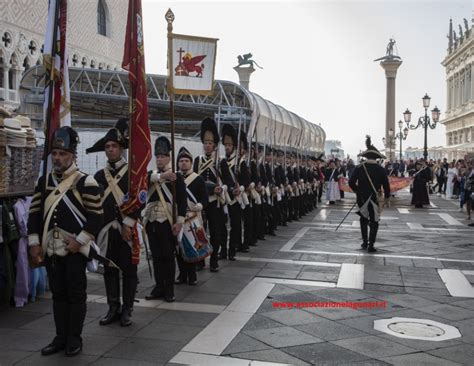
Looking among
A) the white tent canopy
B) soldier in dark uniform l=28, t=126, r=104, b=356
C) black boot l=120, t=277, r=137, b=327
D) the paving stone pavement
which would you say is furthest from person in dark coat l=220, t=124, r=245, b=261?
soldier in dark uniform l=28, t=126, r=104, b=356

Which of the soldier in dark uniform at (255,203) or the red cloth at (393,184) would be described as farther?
the red cloth at (393,184)

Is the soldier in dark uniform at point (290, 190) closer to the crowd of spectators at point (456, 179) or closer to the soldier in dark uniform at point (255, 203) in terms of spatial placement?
the soldier in dark uniform at point (255, 203)

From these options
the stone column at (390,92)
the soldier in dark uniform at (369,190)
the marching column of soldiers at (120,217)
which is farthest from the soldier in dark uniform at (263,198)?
the stone column at (390,92)

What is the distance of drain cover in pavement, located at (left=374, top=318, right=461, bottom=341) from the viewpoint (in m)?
5.57

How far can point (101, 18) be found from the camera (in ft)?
146

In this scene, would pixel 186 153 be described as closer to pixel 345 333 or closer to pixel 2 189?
pixel 2 189

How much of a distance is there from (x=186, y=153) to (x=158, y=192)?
104cm

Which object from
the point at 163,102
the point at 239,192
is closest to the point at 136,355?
the point at 239,192

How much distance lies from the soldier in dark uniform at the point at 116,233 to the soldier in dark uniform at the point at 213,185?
277cm

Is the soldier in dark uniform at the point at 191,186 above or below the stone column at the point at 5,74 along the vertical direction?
below

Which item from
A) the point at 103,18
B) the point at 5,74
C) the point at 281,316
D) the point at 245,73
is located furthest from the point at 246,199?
the point at 103,18

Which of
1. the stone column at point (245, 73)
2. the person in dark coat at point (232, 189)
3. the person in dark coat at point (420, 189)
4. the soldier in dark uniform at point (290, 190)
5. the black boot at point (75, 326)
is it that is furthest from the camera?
the stone column at point (245, 73)

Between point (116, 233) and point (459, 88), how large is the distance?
64.8m

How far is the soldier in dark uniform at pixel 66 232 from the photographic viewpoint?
4945 millimetres
